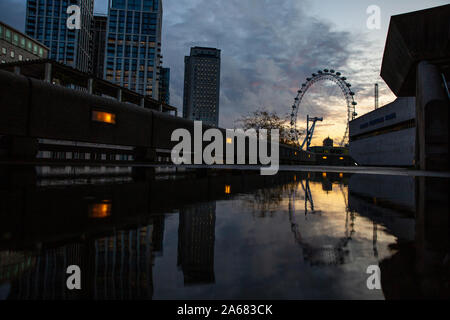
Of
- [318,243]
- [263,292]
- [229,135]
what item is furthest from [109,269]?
[229,135]

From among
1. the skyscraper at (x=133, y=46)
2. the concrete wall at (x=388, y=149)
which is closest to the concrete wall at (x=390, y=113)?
the concrete wall at (x=388, y=149)

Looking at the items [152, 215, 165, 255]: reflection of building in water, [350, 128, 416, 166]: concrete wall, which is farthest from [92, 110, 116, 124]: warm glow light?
[350, 128, 416, 166]: concrete wall

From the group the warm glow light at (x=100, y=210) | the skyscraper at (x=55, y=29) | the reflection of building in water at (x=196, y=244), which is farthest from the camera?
the skyscraper at (x=55, y=29)

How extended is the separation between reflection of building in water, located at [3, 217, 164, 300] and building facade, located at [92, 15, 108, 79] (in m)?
159

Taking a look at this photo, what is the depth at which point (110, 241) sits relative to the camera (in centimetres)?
226

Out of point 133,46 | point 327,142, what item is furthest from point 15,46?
point 327,142

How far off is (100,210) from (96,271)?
213 cm

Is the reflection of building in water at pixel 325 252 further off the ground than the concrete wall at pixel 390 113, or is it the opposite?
the concrete wall at pixel 390 113

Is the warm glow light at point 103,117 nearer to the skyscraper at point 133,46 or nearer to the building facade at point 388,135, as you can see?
the building facade at point 388,135

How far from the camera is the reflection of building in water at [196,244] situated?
66.8 inches
